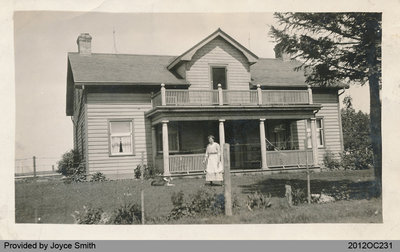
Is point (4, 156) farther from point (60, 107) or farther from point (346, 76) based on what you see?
point (346, 76)

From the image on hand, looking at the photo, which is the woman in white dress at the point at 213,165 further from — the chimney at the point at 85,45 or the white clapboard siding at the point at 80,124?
the chimney at the point at 85,45

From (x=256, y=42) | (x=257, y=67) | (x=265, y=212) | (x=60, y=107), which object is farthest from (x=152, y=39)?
(x=257, y=67)

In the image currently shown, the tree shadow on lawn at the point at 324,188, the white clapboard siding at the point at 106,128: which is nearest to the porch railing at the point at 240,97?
the white clapboard siding at the point at 106,128

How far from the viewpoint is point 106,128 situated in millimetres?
14641

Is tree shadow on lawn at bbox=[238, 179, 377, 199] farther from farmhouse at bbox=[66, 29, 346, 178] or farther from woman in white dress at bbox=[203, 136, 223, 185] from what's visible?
farmhouse at bbox=[66, 29, 346, 178]

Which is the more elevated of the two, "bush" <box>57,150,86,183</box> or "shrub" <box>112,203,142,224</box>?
"bush" <box>57,150,86,183</box>

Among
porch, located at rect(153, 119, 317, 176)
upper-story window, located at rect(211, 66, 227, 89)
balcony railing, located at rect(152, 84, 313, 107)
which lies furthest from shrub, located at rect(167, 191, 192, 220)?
upper-story window, located at rect(211, 66, 227, 89)

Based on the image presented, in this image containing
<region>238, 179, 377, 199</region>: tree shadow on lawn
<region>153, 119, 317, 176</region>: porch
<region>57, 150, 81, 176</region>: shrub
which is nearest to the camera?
<region>238, 179, 377, 199</region>: tree shadow on lawn

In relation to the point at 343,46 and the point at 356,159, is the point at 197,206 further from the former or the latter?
the point at 356,159

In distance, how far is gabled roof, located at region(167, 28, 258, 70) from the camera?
15500 millimetres

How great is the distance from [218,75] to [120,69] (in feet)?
13.4

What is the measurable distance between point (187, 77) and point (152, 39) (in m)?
6.56

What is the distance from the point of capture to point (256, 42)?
9820mm

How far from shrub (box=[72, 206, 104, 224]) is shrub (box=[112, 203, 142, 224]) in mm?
300
